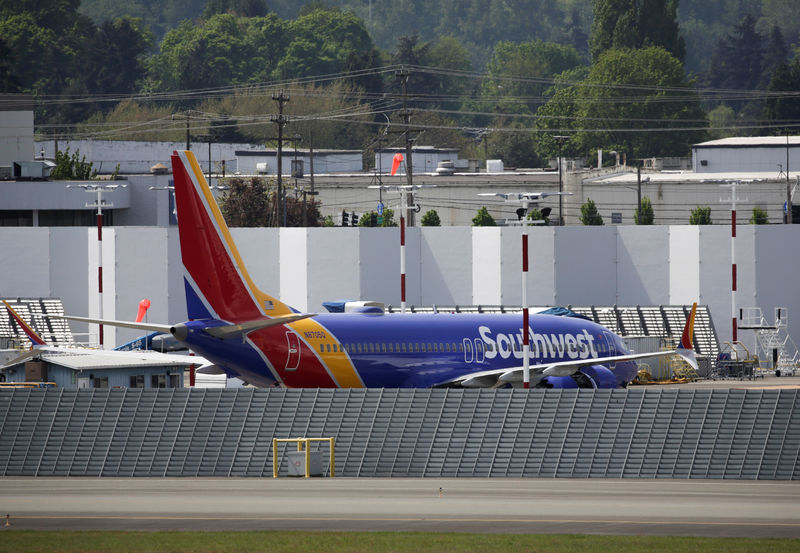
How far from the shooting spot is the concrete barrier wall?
7381 centimetres

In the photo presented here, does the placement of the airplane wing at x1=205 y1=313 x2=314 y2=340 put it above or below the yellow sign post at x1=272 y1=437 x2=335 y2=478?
above

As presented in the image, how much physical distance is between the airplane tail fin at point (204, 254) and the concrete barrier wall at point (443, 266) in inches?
1185

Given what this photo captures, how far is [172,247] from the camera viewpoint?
7381 centimetres

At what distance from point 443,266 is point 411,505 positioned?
45898 millimetres

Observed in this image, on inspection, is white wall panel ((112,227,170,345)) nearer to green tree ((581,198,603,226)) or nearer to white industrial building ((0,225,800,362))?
white industrial building ((0,225,800,362))

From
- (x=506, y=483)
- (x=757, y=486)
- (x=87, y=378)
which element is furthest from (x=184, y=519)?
(x=87, y=378)

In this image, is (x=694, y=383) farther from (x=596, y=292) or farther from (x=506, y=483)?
(x=506, y=483)

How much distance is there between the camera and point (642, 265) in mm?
78188

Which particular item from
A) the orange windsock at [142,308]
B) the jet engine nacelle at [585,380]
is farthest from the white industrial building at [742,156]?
the jet engine nacelle at [585,380]

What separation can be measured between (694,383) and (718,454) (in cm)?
3349

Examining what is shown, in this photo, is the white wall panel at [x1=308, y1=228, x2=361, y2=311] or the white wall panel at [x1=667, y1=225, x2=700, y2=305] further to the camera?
the white wall panel at [x1=667, y1=225, x2=700, y2=305]

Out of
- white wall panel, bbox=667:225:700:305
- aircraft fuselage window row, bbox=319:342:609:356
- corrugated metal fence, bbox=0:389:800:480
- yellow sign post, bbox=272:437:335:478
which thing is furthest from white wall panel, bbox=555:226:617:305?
yellow sign post, bbox=272:437:335:478

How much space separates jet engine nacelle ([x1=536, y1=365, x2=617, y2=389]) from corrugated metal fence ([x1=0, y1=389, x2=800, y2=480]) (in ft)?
35.2

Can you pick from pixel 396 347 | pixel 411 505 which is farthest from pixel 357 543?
pixel 396 347
